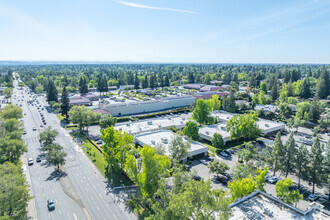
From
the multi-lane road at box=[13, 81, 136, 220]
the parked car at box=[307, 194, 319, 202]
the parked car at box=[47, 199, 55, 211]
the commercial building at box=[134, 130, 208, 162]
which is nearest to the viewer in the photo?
the multi-lane road at box=[13, 81, 136, 220]

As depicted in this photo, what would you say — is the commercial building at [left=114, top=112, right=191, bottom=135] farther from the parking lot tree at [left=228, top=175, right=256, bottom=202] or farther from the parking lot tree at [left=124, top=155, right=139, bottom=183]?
the parking lot tree at [left=228, top=175, right=256, bottom=202]

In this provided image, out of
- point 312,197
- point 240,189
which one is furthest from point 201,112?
point 240,189

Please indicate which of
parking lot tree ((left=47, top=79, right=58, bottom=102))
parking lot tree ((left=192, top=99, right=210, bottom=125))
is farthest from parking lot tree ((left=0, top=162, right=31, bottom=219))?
parking lot tree ((left=47, top=79, right=58, bottom=102))

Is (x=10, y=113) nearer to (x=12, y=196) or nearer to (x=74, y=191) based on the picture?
(x=74, y=191)

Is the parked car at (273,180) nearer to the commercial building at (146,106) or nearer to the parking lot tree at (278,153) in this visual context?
the parking lot tree at (278,153)

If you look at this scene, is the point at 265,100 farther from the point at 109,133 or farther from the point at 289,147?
the point at 109,133
